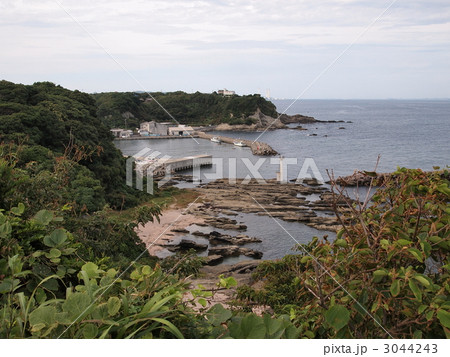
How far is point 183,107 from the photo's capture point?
65312 millimetres

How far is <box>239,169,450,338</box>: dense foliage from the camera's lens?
164 centimetres

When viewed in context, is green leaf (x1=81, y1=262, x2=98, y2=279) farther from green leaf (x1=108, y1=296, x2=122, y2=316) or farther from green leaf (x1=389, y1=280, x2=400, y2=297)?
green leaf (x1=389, y1=280, x2=400, y2=297)

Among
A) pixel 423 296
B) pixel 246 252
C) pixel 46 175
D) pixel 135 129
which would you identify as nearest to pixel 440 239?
pixel 423 296

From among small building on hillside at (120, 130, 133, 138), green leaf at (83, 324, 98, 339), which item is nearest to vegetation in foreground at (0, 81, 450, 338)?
green leaf at (83, 324, 98, 339)

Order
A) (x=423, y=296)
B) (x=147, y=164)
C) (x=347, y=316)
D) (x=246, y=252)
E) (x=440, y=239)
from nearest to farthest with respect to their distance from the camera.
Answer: (x=347, y=316) → (x=423, y=296) → (x=440, y=239) → (x=246, y=252) → (x=147, y=164)

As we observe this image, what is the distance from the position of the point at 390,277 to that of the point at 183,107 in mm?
64908

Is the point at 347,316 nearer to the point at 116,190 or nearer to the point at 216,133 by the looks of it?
the point at 116,190

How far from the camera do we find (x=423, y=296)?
1.74 meters

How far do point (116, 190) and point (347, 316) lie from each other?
1798 centimetres

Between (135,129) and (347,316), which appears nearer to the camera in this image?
(347,316)

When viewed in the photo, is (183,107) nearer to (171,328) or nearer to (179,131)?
→ (179,131)

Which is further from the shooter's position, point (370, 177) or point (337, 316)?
point (370, 177)

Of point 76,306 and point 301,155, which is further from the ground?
point 76,306

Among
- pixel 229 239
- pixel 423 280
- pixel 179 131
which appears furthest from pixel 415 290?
pixel 179 131
